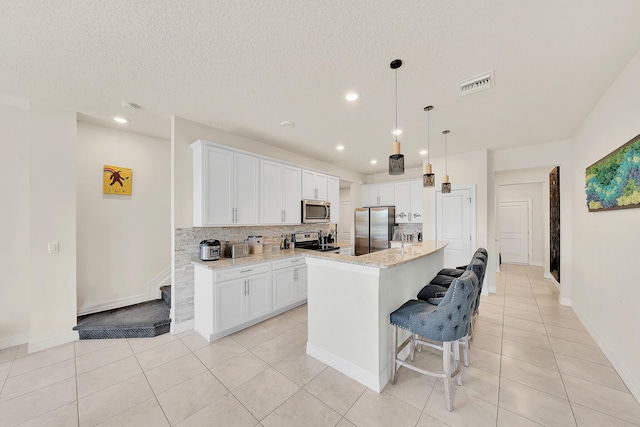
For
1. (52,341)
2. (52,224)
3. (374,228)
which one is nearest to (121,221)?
(52,224)

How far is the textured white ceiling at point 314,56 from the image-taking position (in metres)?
1.51

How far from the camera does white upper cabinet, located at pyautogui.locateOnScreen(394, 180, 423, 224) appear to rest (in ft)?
18.4

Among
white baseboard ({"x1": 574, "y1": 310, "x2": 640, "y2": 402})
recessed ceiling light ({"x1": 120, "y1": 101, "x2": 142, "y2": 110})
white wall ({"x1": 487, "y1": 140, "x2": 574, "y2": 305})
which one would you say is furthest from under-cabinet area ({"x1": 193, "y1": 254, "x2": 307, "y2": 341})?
white wall ({"x1": 487, "y1": 140, "x2": 574, "y2": 305})

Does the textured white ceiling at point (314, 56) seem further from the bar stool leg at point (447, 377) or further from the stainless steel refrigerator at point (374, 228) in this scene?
the stainless steel refrigerator at point (374, 228)

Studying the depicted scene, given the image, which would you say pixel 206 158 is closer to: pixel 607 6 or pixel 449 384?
pixel 449 384

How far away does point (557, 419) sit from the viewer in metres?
1.73

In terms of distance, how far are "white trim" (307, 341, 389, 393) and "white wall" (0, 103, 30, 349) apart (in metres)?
3.44

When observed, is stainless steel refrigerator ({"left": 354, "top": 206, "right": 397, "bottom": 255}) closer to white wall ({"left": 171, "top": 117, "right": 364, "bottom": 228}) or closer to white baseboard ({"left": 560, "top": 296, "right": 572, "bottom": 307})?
white baseboard ({"left": 560, "top": 296, "right": 572, "bottom": 307})

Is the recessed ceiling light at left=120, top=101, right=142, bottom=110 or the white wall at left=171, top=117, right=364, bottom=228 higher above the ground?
the recessed ceiling light at left=120, top=101, right=142, bottom=110

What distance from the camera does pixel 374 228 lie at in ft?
19.7

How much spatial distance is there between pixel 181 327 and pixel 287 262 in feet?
5.20

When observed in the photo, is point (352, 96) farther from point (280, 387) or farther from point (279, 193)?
point (280, 387)

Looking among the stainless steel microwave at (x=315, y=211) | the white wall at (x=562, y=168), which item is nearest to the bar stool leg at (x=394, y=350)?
the stainless steel microwave at (x=315, y=211)

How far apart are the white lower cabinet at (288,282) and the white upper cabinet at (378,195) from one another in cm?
314
